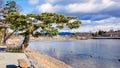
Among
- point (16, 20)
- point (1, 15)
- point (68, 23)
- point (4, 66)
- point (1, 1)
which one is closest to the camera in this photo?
point (4, 66)

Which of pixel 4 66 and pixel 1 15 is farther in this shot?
pixel 1 15

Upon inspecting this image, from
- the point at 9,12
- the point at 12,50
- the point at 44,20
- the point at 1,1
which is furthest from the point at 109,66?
the point at 1,1

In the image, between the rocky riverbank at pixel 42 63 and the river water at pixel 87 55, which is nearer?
the rocky riverbank at pixel 42 63

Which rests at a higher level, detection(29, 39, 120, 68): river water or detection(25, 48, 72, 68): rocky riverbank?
detection(25, 48, 72, 68): rocky riverbank

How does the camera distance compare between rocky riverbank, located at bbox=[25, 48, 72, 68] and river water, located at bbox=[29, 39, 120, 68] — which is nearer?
rocky riverbank, located at bbox=[25, 48, 72, 68]

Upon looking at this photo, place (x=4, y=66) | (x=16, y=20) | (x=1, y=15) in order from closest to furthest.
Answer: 1. (x=4, y=66)
2. (x=16, y=20)
3. (x=1, y=15)

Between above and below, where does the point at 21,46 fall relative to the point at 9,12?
below

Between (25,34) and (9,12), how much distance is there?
427 inches

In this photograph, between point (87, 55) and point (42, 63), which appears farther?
point (87, 55)

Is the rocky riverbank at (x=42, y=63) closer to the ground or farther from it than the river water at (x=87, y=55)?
farther from it

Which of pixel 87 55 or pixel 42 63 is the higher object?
pixel 42 63

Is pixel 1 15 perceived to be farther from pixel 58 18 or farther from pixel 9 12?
pixel 58 18

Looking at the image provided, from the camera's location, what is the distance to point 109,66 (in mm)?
33656

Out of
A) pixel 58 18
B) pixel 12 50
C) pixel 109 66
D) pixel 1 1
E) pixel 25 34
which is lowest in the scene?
pixel 109 66
